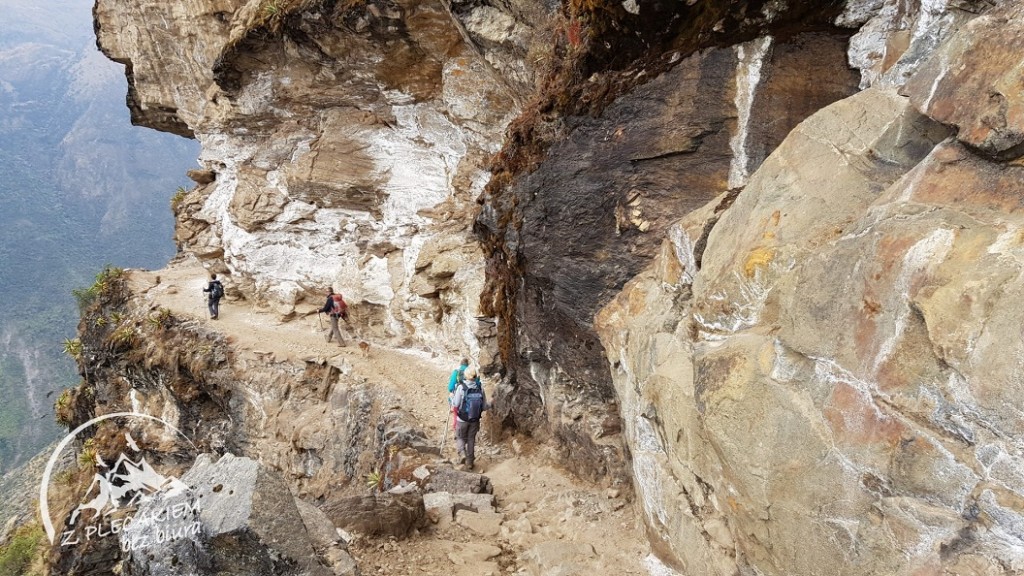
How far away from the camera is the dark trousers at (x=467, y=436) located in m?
9.38

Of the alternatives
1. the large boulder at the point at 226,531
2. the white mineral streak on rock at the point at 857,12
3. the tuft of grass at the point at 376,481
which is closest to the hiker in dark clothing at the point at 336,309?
the tuft of grass at the point at 376,481

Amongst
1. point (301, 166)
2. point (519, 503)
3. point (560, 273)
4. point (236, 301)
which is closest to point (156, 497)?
point (519, 503)

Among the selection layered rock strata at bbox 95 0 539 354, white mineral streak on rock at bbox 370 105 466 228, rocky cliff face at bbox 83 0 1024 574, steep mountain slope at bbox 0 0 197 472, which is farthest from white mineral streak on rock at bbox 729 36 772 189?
steep mountain slope at bbox 0 0 197 472

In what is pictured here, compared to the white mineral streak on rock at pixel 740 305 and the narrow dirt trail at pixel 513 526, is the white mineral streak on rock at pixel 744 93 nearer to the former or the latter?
the white mineral streak on rock at pixel 740 305

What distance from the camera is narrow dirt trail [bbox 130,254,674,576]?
6.27 metres

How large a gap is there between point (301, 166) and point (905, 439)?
53.7 ft

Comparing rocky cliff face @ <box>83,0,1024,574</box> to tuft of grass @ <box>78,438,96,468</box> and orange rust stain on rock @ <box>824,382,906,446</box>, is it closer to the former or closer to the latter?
orange rust stain on rock @ <box>824,382,906,446</box>

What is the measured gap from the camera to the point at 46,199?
121875 millimetres

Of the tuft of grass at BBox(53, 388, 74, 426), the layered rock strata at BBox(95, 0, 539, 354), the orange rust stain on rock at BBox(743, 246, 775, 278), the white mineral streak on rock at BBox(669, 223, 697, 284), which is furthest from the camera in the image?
the tuft of grass at BBox(53, 388, 74, 426)

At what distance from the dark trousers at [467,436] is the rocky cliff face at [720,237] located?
1.30 metres

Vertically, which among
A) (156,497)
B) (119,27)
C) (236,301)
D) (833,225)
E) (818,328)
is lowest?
(236,301)

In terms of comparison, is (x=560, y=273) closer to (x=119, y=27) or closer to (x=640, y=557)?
(x=640, y=557)

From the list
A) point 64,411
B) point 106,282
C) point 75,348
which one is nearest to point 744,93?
point 106,282

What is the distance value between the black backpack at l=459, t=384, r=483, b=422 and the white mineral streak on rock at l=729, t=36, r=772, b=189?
5.01m
